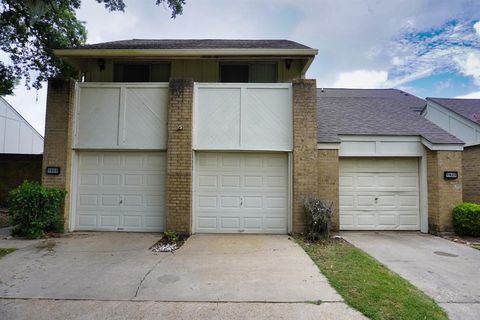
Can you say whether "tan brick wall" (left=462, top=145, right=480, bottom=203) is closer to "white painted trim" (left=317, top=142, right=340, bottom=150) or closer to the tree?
"white painted trim" (left=317, top=142, right=340, bottom=150)

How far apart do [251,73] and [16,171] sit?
11.0 m

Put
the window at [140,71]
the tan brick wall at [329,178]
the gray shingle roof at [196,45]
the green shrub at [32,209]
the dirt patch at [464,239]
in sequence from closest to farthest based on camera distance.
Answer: the green shrub at [32,209], the dirt patch at [464,239], the tan brick wall at [329,178], the gray shingle roof at [196,45], the window at [140,71]

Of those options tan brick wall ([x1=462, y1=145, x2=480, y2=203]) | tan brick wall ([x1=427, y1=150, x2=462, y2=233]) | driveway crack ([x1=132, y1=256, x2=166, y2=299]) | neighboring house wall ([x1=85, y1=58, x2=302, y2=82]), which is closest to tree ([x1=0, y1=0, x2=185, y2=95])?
neighboring house wall ([x1=85, y1=58, x2=302, y2=82])

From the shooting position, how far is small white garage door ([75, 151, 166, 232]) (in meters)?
8.15

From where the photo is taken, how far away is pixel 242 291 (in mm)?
4156

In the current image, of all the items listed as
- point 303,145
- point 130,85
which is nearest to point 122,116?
point 130,85

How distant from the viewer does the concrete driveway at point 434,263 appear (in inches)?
159

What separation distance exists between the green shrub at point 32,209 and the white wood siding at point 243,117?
4500mm

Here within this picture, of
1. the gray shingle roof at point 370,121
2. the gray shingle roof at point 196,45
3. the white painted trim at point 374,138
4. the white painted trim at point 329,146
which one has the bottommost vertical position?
the white painted trim at point 329,146

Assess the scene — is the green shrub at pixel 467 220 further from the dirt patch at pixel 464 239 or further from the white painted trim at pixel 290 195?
the white painted trim at pixel 290 195

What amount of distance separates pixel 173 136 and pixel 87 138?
2.83m

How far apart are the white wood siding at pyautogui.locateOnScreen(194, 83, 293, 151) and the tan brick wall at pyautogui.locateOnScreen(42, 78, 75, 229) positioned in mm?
3969

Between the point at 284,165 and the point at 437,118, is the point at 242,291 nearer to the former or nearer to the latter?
the point at 284,165

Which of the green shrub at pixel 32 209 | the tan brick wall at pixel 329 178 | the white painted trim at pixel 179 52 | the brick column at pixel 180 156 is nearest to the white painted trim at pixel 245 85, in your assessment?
the brick column at pixel 180 156
